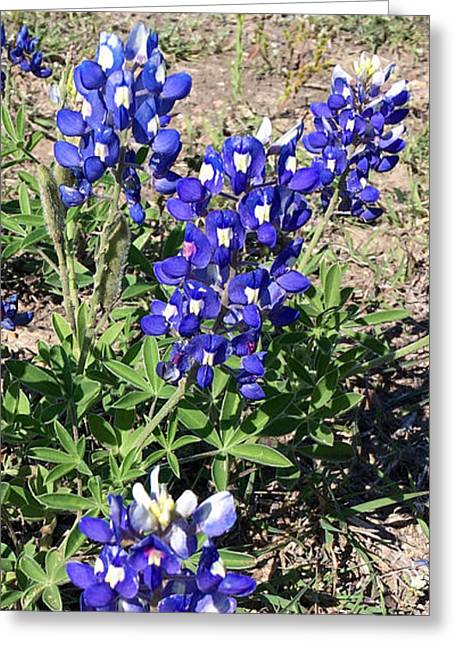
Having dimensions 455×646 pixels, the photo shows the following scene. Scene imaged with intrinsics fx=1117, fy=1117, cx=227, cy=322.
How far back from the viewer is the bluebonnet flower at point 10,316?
88.0 inches

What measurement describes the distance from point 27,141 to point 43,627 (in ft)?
3.57

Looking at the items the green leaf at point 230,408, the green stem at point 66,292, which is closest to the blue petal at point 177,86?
the green stem at point 66,292

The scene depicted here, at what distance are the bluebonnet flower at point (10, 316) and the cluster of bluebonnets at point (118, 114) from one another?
0.37m

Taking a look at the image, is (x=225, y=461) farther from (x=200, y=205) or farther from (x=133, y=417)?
(x=200, y=205)

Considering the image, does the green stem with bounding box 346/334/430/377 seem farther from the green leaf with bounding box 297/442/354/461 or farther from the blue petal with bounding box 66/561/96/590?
the blue petal with bounding box 66/561/96/590

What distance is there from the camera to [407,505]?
2277 mm

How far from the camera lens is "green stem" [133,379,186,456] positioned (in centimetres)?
191

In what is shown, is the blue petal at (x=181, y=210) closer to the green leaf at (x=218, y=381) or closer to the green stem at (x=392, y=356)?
the green leaf at (x=218, y=381)

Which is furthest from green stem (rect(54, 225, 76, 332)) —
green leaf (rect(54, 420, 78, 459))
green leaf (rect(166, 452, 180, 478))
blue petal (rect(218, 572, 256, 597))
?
blue petal (rect(218, 572, 256, 597))

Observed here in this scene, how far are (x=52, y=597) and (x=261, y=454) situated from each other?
472 millimetres

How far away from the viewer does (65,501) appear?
204cm

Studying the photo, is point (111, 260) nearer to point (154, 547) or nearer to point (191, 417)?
point (191, 417)

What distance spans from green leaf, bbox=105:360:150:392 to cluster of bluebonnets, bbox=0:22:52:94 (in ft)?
2.32

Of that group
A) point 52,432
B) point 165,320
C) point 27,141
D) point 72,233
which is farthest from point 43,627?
point 27,141
